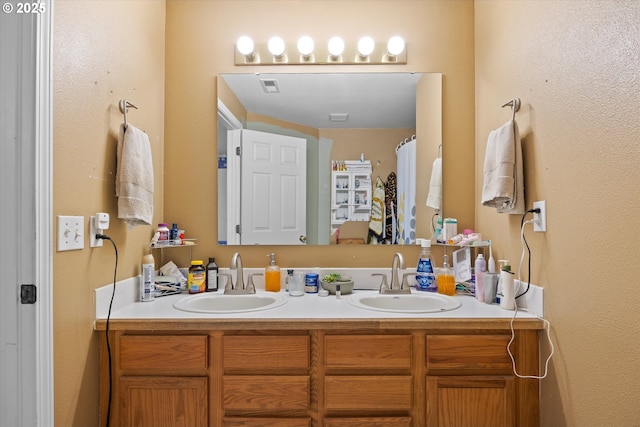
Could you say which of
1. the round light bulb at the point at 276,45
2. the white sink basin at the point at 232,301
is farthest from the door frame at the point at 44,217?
the round light bulb at the point at 276,45

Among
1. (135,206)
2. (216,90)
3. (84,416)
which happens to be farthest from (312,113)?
(84,416)

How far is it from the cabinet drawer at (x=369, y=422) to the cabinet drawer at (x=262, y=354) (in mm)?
225

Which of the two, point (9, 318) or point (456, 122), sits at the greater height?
point (456, 122)

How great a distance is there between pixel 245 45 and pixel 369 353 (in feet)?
5.27

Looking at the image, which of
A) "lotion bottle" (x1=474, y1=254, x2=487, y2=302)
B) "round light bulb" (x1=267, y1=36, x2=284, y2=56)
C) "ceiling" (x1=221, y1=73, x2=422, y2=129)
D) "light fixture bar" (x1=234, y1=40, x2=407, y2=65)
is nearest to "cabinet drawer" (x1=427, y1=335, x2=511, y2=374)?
"lotion bottle" (x1=474, y1=254, x2=487, y2=302)

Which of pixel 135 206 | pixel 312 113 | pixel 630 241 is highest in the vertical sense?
pixel 312 113

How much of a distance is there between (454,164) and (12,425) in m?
2.06

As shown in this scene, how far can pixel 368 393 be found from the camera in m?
1.39

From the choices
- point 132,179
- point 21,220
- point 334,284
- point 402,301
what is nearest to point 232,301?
point 334,284

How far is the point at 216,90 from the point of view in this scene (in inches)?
78.2

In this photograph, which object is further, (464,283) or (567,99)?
(464,283)

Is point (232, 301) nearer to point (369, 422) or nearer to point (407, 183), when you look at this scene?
point (369, 422)

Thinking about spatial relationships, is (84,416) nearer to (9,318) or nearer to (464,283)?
(9,318)

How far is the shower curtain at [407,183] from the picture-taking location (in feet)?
6.33
